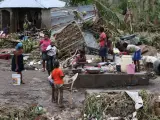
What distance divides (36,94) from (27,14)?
13697 millimetres

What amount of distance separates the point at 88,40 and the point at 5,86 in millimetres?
6072

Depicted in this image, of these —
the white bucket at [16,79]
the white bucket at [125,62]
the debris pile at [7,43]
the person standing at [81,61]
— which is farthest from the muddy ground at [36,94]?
the debris pile at [7,43]

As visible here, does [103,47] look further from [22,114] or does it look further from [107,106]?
[22,114]

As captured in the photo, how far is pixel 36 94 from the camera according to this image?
10.7 meters

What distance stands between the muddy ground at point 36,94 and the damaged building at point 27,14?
969 cm

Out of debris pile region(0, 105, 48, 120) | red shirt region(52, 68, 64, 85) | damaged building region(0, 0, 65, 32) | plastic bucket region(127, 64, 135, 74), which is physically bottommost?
debris pile region(0, 105, 48, 120)

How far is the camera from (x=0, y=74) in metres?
13.6

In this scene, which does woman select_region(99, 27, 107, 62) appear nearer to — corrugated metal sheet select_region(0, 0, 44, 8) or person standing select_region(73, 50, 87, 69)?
person standing select_region(73, 50, 87, 69)

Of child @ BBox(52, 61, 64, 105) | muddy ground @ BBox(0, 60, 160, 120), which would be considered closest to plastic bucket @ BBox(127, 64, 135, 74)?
muddy ground @ BBox(0, 60, 160, 120)

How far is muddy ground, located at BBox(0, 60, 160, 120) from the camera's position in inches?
376

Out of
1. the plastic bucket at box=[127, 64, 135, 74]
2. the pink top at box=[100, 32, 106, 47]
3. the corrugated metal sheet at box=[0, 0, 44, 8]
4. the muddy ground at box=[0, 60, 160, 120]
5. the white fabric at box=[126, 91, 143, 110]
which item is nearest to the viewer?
the white fabric at box=[126, 91, 143, 110]

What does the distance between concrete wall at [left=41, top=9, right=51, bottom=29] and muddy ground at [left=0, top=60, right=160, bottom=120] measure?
33.0 feet

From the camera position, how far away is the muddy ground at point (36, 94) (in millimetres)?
9562

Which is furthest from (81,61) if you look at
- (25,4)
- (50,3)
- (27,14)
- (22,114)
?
(27,14)
